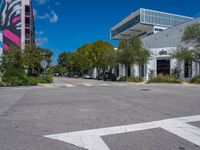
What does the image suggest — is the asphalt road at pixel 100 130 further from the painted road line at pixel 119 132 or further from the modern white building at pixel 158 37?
the modern white building at pixel 158 37

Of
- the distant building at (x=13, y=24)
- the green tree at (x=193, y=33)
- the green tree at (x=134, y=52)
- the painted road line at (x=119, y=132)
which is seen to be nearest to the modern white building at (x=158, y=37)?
the green tree at (x=134, y=52)

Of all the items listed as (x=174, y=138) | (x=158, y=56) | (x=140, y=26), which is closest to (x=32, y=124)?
(x=174, y=138)

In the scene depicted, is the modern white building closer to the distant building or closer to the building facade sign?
the building facade sign

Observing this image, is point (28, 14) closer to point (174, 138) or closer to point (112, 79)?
point (112, 79)

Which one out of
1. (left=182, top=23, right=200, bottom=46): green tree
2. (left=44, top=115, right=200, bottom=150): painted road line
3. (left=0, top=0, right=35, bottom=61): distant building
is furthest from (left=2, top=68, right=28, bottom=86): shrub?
(left=0, top=0, right=35, bottom=61): distant building

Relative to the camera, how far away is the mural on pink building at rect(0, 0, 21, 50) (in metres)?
64.1

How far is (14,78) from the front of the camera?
26.9 m

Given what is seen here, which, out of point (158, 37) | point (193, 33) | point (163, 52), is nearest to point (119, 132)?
point (193, 33)

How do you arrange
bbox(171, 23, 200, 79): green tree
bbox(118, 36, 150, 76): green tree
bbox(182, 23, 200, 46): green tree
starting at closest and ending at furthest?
1. bbox(182, 23, 200, 46): green tree
2. bbox(171, 23, 200, 79): green tree
3. bbox(118, 36, 150, 76): green tree

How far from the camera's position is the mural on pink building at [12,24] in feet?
210

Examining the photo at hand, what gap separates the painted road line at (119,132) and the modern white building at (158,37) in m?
32.4

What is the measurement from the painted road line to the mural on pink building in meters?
61.9

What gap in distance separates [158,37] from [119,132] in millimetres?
52195

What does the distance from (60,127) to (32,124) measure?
1037 millimetres
